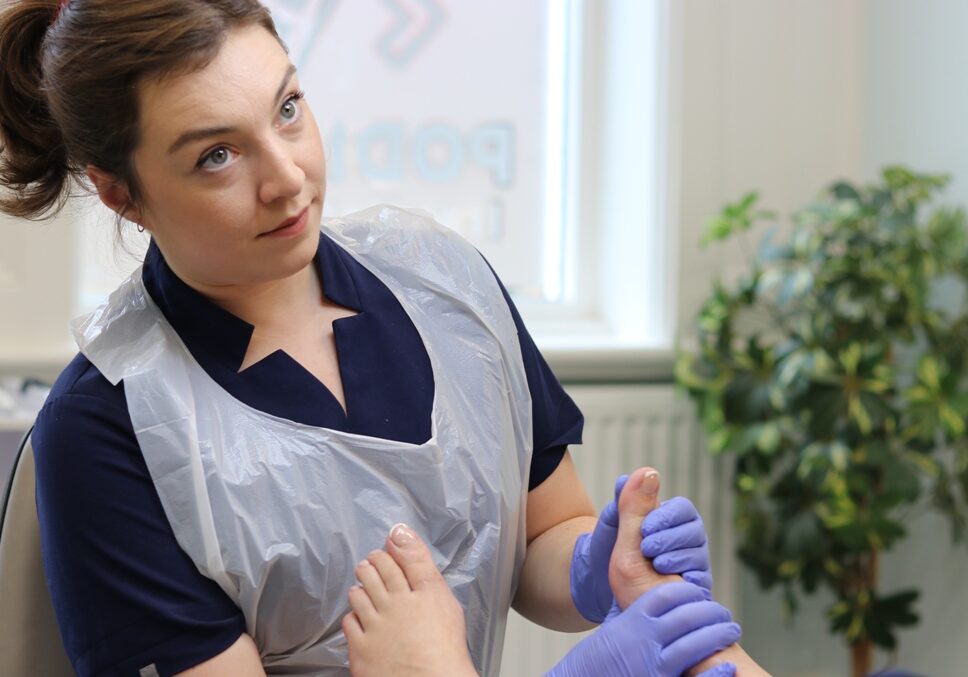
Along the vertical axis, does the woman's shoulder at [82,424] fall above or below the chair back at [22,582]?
above

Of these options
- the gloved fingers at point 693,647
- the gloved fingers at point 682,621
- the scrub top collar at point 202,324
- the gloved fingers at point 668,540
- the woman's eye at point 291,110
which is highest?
the woman's eye at point 291,110

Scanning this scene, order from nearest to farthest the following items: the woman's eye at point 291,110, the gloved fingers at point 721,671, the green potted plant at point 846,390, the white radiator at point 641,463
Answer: the gloved fingers at point 721,671 → the woman's eye at point 291,110 → the green potted plant at point 846,390 → the white radiator at point 641,463

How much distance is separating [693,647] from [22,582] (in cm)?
63

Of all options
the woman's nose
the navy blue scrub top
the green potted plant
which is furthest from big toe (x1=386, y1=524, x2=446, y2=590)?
the green potted plant

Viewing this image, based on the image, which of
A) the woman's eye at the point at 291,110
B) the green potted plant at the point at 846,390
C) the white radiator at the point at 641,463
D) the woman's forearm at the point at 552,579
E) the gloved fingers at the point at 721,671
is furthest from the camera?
the white radiator at the point at 641,463

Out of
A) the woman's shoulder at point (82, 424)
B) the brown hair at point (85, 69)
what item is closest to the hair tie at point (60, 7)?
the brown hair at point (85, 69)

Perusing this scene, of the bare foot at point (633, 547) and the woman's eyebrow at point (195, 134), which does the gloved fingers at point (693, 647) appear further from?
the woman's eyebrow at point (195, 134)

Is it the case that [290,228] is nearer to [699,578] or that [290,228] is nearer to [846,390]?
[699,578]

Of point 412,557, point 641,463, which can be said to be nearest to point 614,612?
point 412,557

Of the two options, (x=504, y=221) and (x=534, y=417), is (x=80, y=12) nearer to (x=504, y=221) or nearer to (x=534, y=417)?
(x=534, y=417)

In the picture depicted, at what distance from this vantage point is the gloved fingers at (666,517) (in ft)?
3.53

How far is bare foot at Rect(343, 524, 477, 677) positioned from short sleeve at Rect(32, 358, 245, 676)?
0.12 meters

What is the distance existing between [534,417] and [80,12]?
614 mm

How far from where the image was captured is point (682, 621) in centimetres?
100
